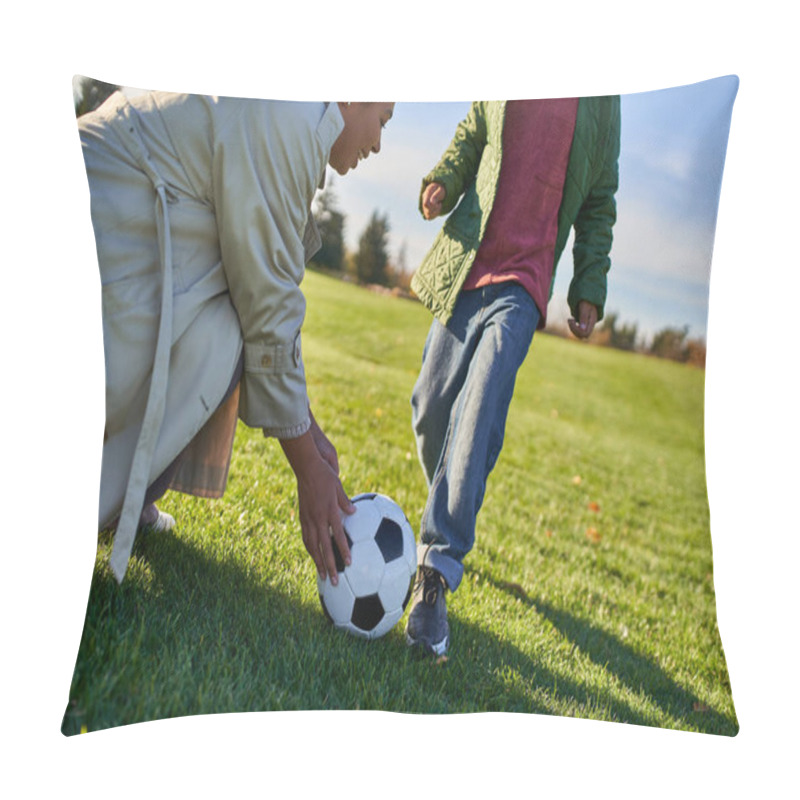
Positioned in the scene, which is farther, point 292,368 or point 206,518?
point 206,518

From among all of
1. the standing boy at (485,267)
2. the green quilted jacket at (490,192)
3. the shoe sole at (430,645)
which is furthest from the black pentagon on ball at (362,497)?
the green quilted jacket at (490,192)

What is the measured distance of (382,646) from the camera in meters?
2.65

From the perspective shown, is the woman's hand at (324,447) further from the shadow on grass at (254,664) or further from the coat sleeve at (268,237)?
the shadow on grass at (254,664)

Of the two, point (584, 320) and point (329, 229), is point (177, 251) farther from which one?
point (584, 320)

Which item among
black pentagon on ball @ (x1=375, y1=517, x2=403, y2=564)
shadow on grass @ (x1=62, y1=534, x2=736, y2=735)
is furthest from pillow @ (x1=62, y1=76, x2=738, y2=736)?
black pentagon on ball @ (x1=375, y1=517, x2=403, y2=564)

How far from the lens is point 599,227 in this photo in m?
2.99

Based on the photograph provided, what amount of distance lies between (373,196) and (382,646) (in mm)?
1472

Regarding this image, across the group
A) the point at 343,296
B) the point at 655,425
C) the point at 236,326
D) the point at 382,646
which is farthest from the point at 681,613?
the point at 236,326

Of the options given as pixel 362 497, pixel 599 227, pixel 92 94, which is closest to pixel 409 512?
pixel 362 497

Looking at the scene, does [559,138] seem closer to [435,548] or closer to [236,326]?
[236,326]

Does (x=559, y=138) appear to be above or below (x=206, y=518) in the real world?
above

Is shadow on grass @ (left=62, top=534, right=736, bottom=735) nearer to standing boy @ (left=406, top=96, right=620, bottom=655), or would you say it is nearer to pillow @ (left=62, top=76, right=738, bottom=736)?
pillow @ (left=62, top=76, right=738, bottom=736)

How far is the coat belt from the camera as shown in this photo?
2355 mm

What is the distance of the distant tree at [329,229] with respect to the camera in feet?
9.19
